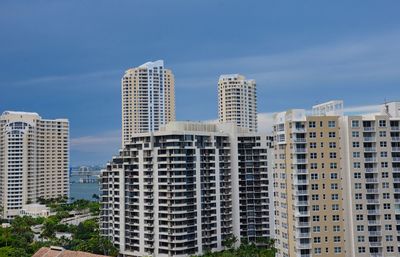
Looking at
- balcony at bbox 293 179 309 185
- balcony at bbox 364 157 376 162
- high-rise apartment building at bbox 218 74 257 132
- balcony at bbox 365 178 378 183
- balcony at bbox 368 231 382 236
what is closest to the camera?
balcony at bbox 368 231 382 236

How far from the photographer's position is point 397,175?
28.3 meters

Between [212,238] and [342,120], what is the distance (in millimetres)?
15891

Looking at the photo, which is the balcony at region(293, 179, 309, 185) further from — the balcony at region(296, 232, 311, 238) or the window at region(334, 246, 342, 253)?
the window at region(334, 246, 342, 253)

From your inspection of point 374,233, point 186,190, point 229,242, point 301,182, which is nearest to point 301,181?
point 301,182

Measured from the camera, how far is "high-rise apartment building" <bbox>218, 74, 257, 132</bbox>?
7538cm

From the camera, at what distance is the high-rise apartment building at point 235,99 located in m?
75.4

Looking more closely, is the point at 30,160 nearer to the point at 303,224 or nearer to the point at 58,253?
the point at 58,253

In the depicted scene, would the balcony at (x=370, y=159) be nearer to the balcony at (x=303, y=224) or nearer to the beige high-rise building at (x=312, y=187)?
the beige high-rise building at (x=312, y=187)

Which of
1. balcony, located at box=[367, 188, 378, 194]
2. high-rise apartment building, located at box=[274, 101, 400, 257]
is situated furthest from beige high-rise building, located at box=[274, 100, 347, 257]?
balcony, located at box=[367, 188, 378, 194]

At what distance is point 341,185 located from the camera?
91.8 ft

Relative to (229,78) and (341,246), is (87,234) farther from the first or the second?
(229,78)

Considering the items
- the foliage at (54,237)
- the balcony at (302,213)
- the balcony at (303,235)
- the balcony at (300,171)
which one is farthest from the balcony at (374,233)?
the foliage at (54,237)

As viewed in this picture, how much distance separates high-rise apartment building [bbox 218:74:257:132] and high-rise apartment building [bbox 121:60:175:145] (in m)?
9.47

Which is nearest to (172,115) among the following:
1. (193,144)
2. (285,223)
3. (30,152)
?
(30,152)
